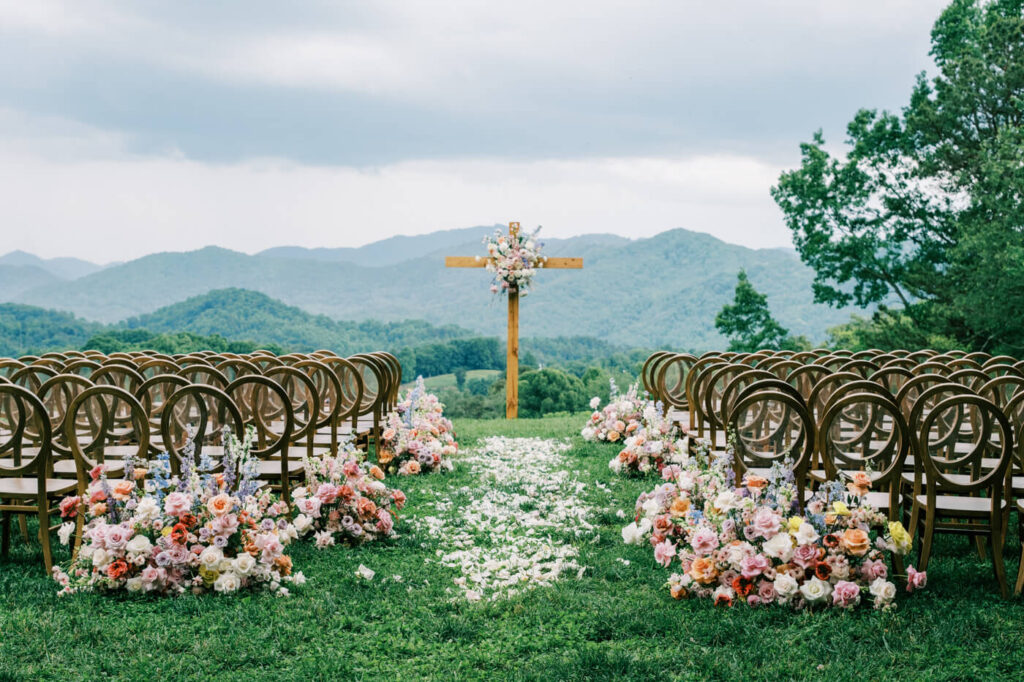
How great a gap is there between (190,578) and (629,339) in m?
32.9

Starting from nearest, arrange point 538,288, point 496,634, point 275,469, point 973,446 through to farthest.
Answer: point 496,634 → point 973,446 → point 275,469 → point 538,288

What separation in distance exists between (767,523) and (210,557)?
2991 millimetres

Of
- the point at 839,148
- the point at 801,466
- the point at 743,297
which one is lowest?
the point at 801,466

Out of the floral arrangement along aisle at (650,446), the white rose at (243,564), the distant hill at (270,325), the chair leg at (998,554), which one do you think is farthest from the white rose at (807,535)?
the distant hill at (270,325)

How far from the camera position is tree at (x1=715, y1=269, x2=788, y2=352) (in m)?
21.5

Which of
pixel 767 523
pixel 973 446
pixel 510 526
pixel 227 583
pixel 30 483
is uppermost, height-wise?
pixel 973 446

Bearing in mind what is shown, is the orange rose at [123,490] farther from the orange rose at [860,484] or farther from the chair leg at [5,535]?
the orange rose at [860,484]

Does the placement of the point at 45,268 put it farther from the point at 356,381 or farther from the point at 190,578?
the point at 190,578

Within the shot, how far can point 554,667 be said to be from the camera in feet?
11.0

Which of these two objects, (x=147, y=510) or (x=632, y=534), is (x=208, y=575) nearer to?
(x=147, y=510)

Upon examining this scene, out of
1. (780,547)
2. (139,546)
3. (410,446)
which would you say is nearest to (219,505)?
(139,546)

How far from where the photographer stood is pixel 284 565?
4.41m

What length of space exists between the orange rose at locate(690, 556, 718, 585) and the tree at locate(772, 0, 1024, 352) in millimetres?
12179

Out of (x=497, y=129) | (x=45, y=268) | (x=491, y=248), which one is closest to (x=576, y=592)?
(x=491, y=248)
